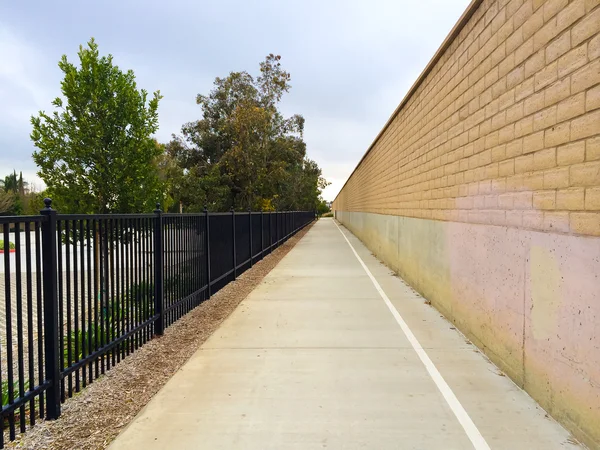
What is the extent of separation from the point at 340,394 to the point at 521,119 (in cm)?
336

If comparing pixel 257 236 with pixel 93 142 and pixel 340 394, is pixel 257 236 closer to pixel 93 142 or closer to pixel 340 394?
pixel 93 142

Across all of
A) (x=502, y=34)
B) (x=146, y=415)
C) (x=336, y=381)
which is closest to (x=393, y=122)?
(x=502, y=34)

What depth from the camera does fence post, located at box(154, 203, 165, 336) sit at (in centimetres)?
588

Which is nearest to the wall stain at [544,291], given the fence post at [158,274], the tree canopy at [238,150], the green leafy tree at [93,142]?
the fence post at [158,274]

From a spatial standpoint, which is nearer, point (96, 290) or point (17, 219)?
point (17, 219)

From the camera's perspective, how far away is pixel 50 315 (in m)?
3.59

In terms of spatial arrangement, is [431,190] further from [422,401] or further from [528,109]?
[422,401]

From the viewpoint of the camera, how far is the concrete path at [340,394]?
10.8 ft

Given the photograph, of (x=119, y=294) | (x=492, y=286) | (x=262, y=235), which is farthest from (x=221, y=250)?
(x=262, y=235)

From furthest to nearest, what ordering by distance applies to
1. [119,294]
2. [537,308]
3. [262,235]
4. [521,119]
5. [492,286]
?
[262,235] < [119,294] < [492,286] < [521,119] < [537,308]

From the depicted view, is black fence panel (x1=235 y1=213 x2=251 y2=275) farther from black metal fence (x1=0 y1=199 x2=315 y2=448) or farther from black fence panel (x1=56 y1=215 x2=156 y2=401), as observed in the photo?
black fence panel (x1=56 y1=215 x2=156 y2=401)

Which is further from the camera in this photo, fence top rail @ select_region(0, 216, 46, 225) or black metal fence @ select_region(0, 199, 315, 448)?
black metal fence @ select_region(0, 199, 315, 448)

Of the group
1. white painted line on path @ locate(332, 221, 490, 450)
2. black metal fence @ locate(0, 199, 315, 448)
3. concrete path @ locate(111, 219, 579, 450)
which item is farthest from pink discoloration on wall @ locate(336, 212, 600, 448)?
black metal fence @ locate(0, 199, 315, 448)

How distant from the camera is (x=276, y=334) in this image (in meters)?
5.99
